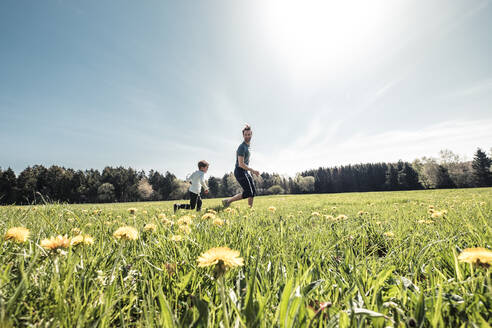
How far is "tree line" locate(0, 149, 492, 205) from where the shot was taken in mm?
50312

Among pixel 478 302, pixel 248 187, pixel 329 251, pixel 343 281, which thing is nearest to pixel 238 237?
pixel 329 251

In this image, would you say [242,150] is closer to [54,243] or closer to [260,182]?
[54,243]

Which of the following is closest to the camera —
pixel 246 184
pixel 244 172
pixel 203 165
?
pixel 246 184

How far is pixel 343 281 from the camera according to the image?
3.65 feet

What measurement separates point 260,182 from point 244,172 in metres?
70.9

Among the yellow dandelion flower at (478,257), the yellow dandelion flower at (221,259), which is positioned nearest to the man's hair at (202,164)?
the yellow dandelion flower at (221,259)

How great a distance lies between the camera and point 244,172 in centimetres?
704

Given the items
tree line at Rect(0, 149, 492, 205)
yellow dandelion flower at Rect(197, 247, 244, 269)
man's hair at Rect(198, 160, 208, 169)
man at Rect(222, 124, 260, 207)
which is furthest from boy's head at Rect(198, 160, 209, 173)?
tree line at Rect(0, 149, 492, 205)

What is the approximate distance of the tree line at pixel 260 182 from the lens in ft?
165

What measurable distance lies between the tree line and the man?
53.1 meters

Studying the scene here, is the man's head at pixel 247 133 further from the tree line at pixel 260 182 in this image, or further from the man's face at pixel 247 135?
the tree line at pixel 260 182

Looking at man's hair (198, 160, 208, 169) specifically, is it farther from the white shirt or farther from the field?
the field

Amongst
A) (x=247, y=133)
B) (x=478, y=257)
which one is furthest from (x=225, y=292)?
(x=247, y=133)

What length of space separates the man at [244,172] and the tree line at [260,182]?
5307 centimetres
